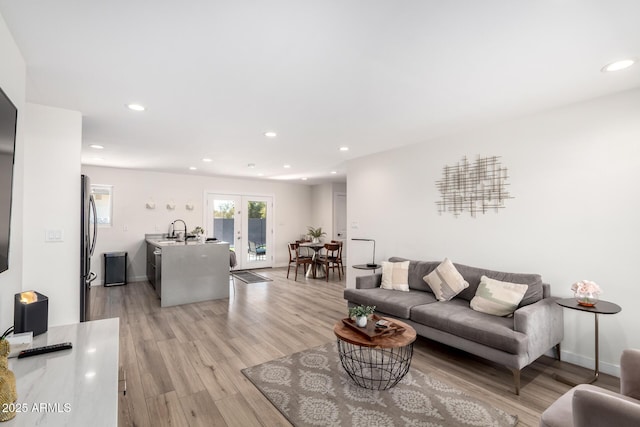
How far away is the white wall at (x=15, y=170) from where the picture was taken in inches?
66.8

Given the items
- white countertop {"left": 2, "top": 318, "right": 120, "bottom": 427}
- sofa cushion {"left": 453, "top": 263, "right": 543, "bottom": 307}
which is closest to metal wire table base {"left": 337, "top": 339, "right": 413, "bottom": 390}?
sofa cushion {"left": 453, "top": 263, "right": 543, "bottom": 307}

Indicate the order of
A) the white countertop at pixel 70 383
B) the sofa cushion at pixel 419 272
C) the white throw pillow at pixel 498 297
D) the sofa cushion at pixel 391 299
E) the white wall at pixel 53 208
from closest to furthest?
1. the white countertop at pixel 70 383
2. the white wall at pixel 53 208
3. the white throw pillow at pixel 498 297
4. the sofa cushion at pixel 391 299
5. the sofa cushion at pixel 419 272

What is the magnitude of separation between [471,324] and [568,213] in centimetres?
149

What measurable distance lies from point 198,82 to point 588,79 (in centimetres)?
313

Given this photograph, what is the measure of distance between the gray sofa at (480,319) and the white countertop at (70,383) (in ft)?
8.79

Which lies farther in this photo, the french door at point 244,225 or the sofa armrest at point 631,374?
the french door at point 244,225

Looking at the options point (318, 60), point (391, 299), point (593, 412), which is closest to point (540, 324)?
point (391, 299)

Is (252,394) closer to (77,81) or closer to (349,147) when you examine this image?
(77,81)

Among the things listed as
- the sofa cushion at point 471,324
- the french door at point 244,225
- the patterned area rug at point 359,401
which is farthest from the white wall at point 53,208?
the french door at point 244,225

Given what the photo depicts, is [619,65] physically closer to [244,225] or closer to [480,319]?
[480,319]

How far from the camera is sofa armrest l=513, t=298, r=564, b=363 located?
253cm

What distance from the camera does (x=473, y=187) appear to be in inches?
148

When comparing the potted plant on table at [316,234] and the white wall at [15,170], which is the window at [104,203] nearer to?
the potted plant on table at [316,234]

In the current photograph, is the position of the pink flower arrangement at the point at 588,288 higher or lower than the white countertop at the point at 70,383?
higher
